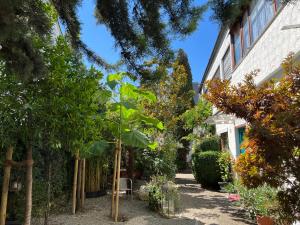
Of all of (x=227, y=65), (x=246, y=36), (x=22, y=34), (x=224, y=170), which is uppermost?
(x=227, y=65)

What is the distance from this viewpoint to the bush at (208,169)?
1307cm

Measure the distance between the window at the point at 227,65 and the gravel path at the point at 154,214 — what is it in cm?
716

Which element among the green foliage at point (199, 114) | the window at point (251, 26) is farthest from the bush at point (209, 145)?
the window at point (251, 26)

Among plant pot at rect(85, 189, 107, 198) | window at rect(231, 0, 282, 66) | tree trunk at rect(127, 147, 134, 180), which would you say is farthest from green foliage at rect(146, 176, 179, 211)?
window at rect(231, 0, 282, 66)

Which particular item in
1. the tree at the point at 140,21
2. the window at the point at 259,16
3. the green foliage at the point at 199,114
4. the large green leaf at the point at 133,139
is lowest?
the large green leaf at the point at 133,139

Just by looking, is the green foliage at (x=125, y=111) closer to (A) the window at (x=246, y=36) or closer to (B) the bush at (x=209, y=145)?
(A) the window at (x=246, y=36)

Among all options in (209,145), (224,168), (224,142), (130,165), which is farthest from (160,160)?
(224,142)

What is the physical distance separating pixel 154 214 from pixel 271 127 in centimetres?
526

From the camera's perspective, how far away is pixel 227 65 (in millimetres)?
15414

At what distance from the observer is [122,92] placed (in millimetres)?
8359

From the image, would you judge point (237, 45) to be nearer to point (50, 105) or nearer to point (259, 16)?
point (259, 16)

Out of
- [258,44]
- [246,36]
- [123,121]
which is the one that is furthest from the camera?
[246,36]

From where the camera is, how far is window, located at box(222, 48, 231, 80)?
14.9 metres

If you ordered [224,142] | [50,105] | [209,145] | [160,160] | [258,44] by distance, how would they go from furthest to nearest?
[224,142] → [209,145] → [160,160] → [258,44] → [50,105]
